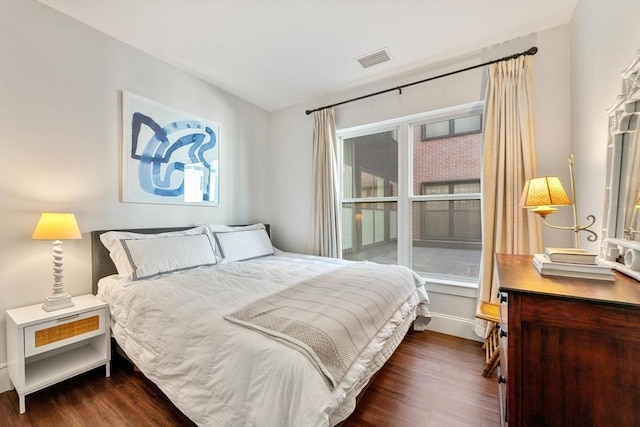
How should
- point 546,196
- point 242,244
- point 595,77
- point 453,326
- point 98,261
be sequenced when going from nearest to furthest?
point 546,196, point 595,77, point 98,261, point 453,326, point 242,244

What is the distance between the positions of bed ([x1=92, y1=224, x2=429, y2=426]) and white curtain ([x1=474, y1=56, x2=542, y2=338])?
0.71m

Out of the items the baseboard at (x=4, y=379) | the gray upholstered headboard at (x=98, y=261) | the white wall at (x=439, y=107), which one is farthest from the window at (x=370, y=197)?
the baseboard at (x=4, y=379)

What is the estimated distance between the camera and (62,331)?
69.3 inches

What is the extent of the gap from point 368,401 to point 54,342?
6.92 feet

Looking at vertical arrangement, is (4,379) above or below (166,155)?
below

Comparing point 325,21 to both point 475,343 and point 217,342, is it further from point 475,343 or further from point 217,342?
point 475,343

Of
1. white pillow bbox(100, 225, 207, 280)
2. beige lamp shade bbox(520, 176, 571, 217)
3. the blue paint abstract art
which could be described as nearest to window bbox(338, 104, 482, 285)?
beige lamp shade bbox(520, 176, 571, 217)

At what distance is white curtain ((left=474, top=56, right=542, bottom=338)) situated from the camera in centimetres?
222

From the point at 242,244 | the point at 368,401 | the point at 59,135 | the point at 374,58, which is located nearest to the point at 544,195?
the point at 368,401

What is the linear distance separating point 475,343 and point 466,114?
7.44 feet

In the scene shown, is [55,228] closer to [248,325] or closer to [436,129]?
[248,325]

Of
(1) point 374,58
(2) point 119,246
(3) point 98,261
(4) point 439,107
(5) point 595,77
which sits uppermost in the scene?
(1) point 374,58

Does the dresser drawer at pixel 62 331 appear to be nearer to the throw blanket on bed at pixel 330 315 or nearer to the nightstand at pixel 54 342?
the nightstand at pixel 54 342

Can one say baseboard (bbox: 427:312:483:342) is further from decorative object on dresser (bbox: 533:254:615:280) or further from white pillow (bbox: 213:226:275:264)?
white pillow (bbox: 213:226:275:264)
